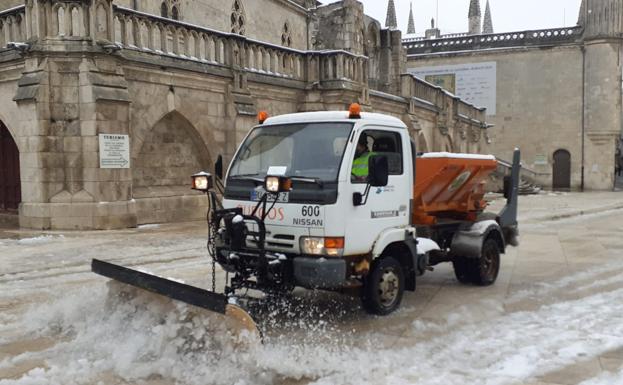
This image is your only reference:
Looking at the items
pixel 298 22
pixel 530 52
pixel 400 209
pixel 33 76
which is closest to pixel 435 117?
pixel 298 22

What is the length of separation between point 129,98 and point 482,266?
8.97m

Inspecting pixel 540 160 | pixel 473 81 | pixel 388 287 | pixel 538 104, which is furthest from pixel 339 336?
pixel 473 81

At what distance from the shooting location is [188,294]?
514 centimetres

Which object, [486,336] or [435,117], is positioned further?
[435,117]

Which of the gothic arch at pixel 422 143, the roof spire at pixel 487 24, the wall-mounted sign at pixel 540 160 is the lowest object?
the wall-mounted sign at pixel 540 160

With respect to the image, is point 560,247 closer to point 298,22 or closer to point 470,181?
point 470,181

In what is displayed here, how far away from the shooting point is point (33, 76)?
42.6 feet

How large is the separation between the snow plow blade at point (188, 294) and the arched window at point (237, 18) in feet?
68.6

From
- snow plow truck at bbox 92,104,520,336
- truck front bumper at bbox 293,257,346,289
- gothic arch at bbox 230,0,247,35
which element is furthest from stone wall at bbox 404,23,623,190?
truck front bumper at bbox 293,257,346,289

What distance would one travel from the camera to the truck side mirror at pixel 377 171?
19.2 feet

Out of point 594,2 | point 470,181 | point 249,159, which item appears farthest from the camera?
point 594,2

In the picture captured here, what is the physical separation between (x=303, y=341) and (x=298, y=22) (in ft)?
91.2

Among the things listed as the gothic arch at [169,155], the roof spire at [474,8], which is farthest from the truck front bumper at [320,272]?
the roof spire at [474,8]

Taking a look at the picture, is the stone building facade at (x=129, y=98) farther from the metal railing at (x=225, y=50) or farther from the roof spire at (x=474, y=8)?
the roof spire at (x=474, y=8)
